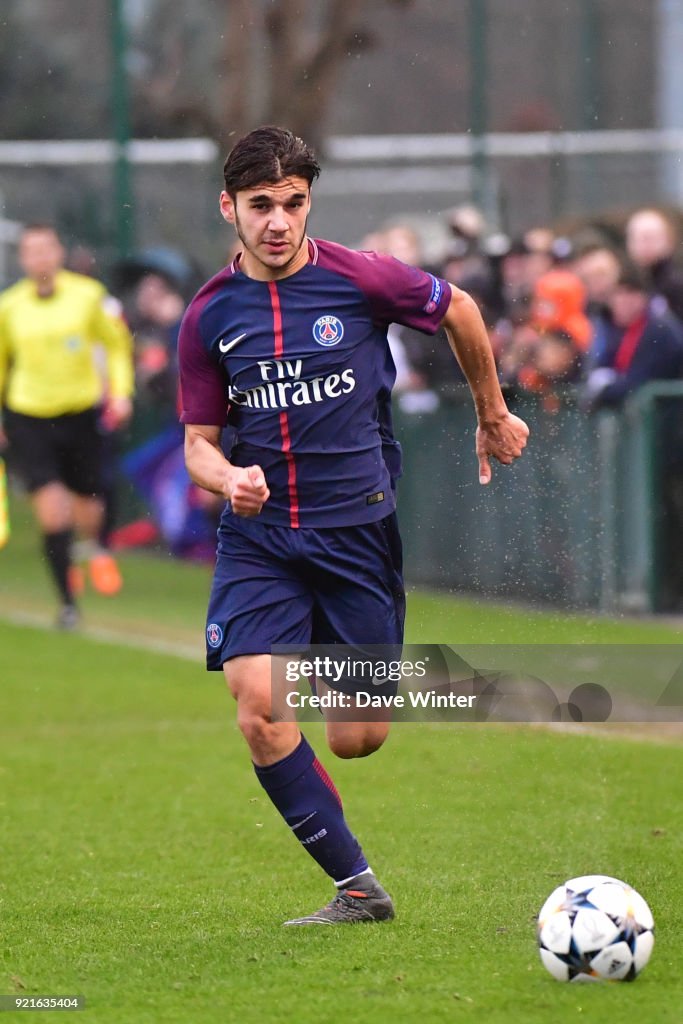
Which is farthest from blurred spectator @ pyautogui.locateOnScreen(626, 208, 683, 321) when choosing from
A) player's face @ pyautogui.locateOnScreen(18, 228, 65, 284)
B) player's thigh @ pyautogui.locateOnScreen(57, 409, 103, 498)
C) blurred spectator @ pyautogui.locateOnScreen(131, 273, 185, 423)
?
player's thigh @ pyautogui.locateOnScreen(57, 409, 103, 498)

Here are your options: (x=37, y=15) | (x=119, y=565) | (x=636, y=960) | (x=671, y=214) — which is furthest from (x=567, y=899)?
(x=37, y=15)

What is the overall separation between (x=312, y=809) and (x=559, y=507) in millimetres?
2415

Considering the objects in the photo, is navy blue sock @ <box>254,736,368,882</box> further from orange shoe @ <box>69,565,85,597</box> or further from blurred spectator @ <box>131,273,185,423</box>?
orange shoe @ <box>69,565,85,597</box>

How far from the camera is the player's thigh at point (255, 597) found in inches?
196

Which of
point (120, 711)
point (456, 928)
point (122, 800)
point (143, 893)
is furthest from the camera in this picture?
point (120, 711)

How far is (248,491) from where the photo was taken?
15.4ft

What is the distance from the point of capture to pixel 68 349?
11992 mm

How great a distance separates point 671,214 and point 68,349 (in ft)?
12.5

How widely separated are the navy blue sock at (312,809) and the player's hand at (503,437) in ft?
3.12

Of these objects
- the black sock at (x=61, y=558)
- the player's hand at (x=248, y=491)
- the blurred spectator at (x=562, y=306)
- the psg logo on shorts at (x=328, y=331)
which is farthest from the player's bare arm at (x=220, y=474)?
the black sock at (x=61, y=558)

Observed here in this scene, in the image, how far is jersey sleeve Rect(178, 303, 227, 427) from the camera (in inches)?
200

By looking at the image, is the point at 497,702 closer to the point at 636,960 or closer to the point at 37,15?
the point at 636,960

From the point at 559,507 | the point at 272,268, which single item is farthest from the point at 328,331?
the point at 559,507

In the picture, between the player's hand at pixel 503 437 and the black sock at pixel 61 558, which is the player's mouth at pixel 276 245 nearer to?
the player's hand at pixel 503 437
